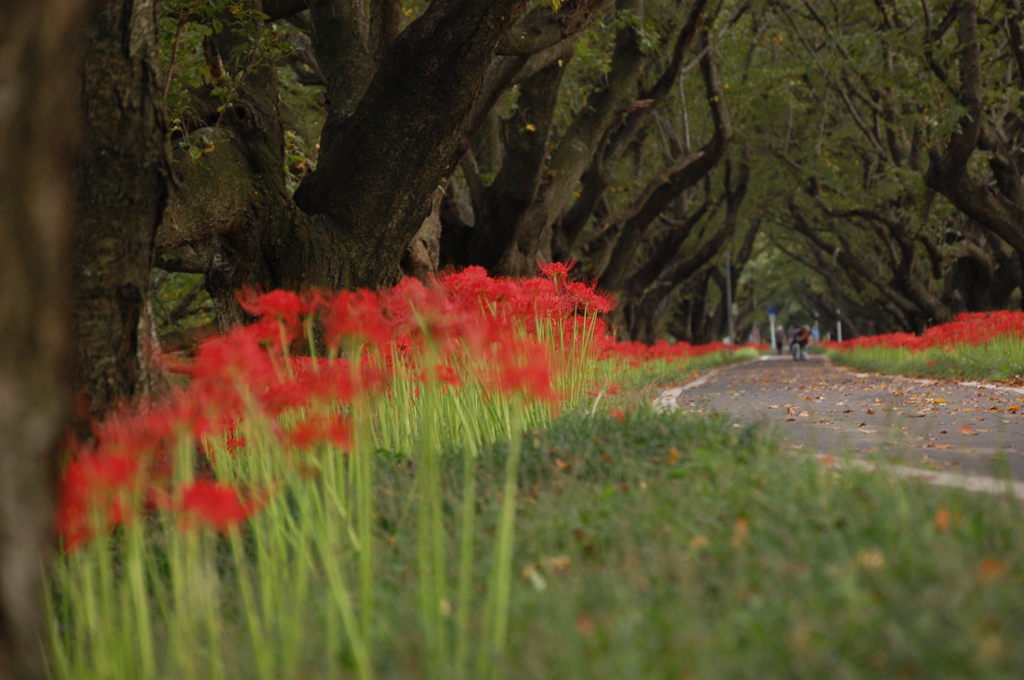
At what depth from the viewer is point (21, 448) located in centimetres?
219

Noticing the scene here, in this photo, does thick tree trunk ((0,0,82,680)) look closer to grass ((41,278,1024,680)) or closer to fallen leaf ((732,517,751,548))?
grass ((41,278,1024,680))

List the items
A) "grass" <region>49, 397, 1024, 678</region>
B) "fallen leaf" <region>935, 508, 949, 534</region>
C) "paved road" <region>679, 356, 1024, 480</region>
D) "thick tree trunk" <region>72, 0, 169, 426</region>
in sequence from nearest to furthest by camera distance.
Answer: "grass" <region>49, 397, 1024, 678</region> → "fallen leaf" <region>935, 508, 949, 534</region> → "thick tree trunk" <region>72, 0, 169, 426</region> → "paved road" <region>679, 356, 1024, 480</region>

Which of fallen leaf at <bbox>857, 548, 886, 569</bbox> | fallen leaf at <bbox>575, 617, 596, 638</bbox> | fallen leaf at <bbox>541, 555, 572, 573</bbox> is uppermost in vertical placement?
fallen leaf at <bbox>857, 548, 886, 569</bbox>

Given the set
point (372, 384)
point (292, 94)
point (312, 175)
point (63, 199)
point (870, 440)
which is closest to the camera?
point (63, 199)

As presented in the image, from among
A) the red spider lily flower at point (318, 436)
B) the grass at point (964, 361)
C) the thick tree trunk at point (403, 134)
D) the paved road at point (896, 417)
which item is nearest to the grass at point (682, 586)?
the red spider lily flower at point (318, 436)

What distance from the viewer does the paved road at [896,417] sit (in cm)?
612

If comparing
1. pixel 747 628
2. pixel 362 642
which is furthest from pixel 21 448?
pixel 747 628

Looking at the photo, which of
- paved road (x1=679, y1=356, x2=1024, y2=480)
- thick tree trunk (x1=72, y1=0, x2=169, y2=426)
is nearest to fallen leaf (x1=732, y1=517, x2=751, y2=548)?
paved road (x1=679, y1=356, x2=1024, y2=480)

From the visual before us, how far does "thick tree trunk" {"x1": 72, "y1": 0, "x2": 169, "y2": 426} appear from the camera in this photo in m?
4.08

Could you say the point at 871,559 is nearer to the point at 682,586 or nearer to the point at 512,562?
the point at 682,586

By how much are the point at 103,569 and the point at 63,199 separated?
108 cm

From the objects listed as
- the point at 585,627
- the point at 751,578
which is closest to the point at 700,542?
the point at 751,578

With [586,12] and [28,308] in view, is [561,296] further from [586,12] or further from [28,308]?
[28,308]

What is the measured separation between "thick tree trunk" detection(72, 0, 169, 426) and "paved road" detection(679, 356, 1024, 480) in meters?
3.24
